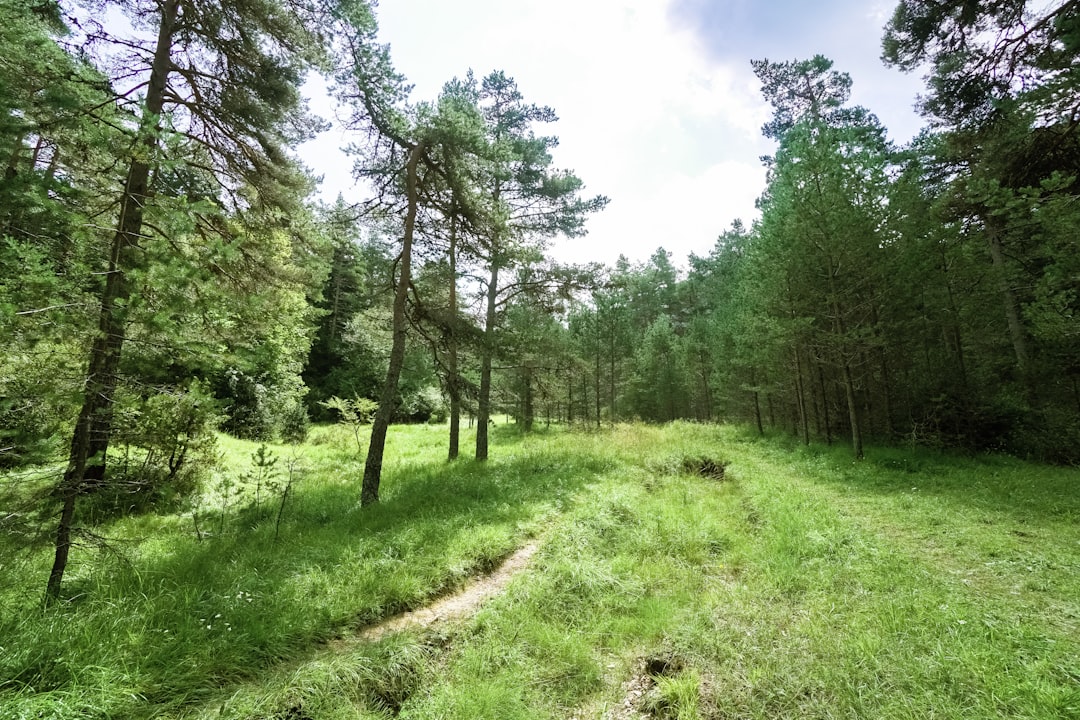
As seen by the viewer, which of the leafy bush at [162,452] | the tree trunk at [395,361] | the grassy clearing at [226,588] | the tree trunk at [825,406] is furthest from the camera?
the tree trunk at [825,406]

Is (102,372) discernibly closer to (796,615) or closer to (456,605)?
(456,605)

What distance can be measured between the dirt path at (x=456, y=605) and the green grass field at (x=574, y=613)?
0.18 meters

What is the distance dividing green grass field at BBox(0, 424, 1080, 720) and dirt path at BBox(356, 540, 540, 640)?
18cm

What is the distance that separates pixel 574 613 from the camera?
4863mm

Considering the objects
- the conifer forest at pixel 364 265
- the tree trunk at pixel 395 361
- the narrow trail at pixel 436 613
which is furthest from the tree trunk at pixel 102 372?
the tree trunk at pixel 395 361

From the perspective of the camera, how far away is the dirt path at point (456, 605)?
175 inches

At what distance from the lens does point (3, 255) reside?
3191mm

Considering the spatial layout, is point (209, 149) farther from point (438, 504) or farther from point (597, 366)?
point (597, 366)

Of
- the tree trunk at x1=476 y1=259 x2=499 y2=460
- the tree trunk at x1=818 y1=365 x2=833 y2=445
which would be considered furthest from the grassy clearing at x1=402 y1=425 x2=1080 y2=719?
the tree trunk at x1=818 y1=365 x2=833 y2=445

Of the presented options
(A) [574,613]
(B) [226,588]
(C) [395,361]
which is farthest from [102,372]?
(A) [574,613]

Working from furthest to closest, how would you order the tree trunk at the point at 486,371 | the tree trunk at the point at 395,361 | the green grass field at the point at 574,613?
the tree trunk at the point at 486,371
the tree trunk at the point at 395,361
the green grass field at the point at 574,613

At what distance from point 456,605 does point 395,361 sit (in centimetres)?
521

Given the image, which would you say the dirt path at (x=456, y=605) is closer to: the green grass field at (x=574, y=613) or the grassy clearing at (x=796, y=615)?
the green grass field at (x=574, y=613)

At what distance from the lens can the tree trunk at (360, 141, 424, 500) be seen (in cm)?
836
